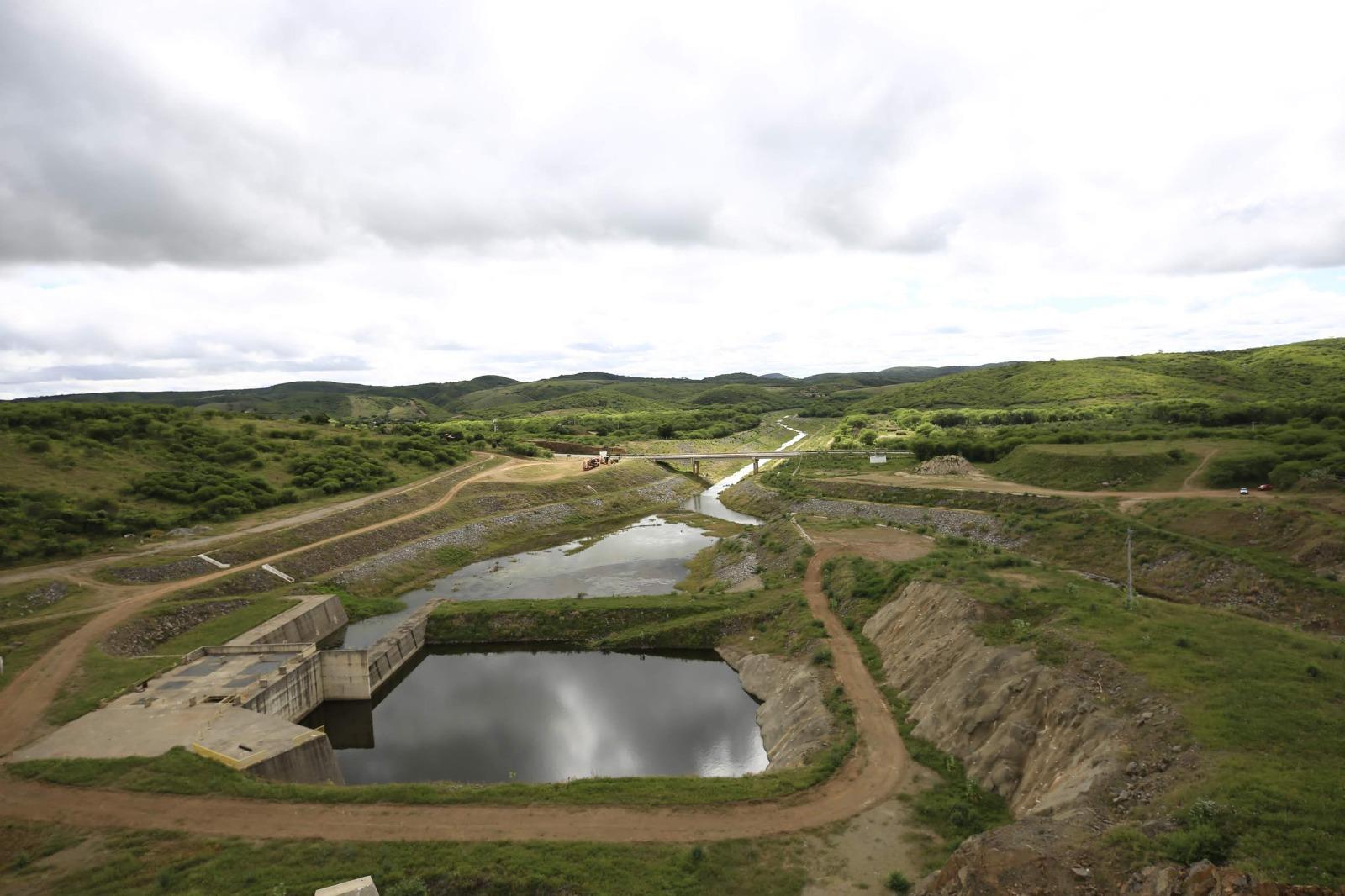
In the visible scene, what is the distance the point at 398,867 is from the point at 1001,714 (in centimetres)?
2324

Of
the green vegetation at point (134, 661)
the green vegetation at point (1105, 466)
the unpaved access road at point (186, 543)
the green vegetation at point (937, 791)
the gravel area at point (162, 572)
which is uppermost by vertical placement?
the green vegetation at point (1105, 466)

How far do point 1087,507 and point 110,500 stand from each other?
305 feet

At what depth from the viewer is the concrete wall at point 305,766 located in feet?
86.6

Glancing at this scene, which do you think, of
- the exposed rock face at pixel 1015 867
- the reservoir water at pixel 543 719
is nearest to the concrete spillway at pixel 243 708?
the reservoir water at pixel 543 719

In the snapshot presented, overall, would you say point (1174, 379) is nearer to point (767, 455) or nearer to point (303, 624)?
point (767, 455)

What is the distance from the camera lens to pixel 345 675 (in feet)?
130

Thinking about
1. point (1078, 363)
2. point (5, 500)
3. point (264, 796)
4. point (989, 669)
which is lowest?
point (264, 796)

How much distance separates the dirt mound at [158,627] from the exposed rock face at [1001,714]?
155 ft

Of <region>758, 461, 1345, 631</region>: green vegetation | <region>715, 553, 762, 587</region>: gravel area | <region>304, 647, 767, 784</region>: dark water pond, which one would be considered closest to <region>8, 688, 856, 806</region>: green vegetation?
<region>304, 647, 767, 784</region>: dark water pond

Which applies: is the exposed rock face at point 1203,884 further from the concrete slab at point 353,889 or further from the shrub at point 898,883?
the concrete slab at point 353,889

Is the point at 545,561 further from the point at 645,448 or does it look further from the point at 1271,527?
the point at 645,448

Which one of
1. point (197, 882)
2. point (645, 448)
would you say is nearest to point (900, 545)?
point (197, 882)

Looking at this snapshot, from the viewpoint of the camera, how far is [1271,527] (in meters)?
40.8

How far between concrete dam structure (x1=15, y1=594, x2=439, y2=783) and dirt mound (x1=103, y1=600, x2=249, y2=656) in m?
4.82
